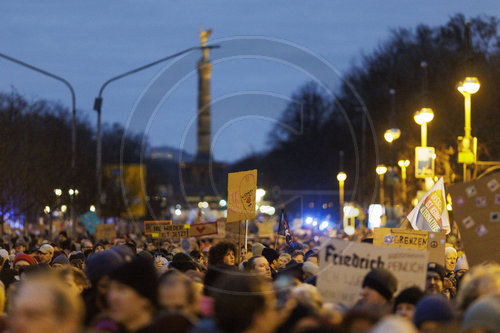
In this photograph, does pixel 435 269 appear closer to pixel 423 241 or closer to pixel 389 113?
pixel 423 241

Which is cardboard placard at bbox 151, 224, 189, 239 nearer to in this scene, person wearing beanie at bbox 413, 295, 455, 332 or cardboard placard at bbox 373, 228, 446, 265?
cardboard placard at bbox 373, 228, 446, 265

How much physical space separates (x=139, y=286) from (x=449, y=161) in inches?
1972

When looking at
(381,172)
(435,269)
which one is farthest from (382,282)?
(381,172)

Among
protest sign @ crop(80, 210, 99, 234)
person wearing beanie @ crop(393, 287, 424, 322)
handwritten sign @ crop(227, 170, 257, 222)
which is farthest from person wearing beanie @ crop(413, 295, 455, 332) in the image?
protest sign @ crop(80, 210, 99, 234)

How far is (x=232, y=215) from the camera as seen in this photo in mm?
15945

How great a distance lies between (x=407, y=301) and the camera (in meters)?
8.46

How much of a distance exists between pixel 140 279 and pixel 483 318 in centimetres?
222

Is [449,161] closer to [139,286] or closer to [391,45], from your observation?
[391,45]

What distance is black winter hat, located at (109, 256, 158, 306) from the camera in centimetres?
704

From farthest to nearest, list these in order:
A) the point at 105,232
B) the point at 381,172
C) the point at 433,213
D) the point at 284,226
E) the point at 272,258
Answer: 1. the point at 381,172
2. the point at 105,232
3. the point at 284,226
4. the point at 272,258
5. the point at 433,213

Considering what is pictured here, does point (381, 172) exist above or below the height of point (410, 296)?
above

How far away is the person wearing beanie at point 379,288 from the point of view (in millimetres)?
8430

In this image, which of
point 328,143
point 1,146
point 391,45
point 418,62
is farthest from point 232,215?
point 328,143

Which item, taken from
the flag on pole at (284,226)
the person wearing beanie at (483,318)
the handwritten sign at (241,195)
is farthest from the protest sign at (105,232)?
the person wearing beanie at (483,318)
